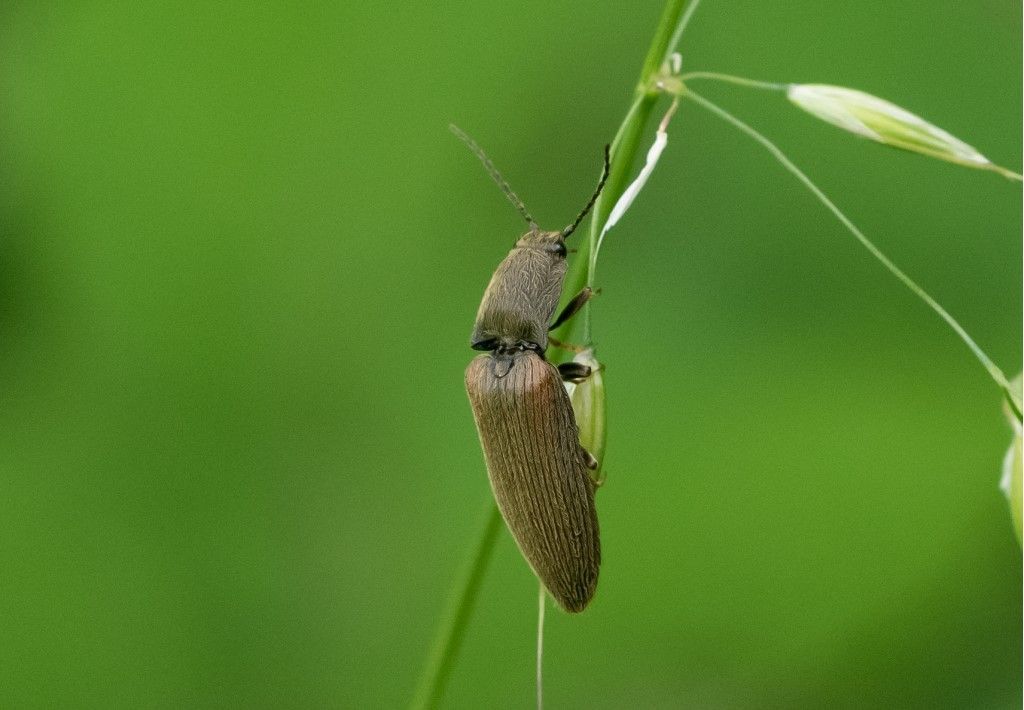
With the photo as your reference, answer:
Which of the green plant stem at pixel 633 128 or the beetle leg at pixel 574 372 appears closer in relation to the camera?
the green plant stem at pixel 633 128

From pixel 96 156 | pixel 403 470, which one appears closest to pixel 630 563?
pixel 403 470

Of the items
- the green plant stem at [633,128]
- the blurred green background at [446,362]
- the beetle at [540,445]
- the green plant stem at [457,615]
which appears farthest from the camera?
the blurred green background at [446,362]

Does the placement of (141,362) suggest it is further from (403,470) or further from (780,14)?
(780,14)

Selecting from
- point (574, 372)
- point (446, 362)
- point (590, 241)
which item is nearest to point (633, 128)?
point (590, 241)

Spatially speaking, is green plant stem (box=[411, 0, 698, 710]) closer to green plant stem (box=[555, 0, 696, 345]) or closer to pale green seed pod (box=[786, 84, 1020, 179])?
green plant stem (box=[555, 0, 696, 345])

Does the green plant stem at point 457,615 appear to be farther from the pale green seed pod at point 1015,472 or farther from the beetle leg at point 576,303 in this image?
the pale green seed pod at point 1015,472

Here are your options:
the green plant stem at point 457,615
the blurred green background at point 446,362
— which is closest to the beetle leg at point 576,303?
the green plant stem at point 457,615

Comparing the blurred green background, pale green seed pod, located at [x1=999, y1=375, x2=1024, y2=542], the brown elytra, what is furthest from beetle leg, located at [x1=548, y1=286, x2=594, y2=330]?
the blurred green background
